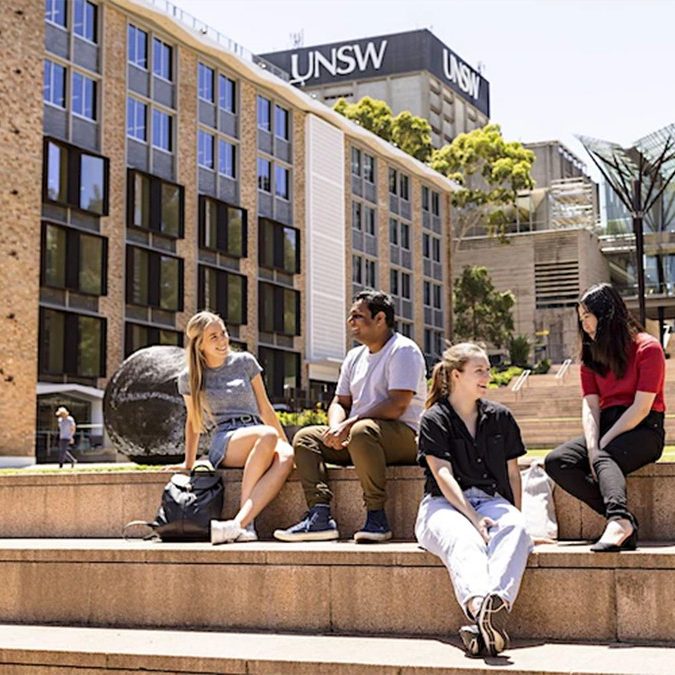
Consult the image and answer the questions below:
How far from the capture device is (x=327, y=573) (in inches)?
258

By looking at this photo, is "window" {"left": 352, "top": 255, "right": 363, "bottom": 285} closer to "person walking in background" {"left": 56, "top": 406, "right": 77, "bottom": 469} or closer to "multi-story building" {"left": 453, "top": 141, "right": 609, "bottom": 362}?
"multi-story building" {"left": 453, "top": 141, "right": 609, "bottom": 362}

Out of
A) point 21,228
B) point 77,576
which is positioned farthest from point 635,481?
point 21,228

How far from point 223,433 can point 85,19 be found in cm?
3218

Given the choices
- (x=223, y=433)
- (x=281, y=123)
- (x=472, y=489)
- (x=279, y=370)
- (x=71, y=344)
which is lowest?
(x=472, y=489)

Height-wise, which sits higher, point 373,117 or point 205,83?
point 373,117

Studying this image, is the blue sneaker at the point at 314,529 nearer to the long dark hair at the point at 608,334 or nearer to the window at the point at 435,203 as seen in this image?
the long dark hair at the point at 608,334

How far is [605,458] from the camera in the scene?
6.53m

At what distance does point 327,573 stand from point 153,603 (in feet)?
4.16

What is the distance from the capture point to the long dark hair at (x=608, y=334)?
6.79 m

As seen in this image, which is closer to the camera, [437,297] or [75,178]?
[75,178]

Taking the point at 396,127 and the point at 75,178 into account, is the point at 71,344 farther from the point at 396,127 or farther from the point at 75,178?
the point at 396,127

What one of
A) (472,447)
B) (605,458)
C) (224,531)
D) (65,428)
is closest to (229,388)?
(224,531)

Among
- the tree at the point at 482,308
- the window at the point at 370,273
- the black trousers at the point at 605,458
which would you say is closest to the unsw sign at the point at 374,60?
the tree at the point at 482,308

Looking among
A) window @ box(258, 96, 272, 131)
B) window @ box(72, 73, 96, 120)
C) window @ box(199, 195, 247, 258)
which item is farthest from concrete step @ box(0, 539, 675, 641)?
window @ box(258, 96, 272, 131)
